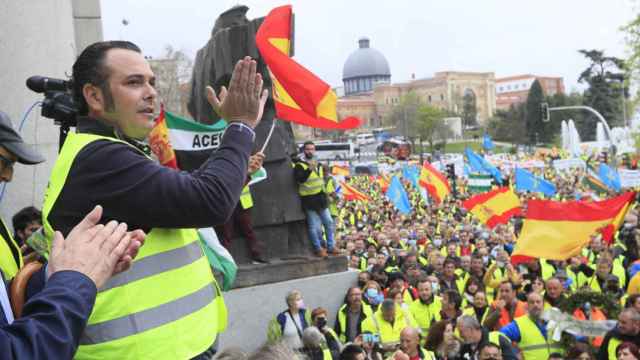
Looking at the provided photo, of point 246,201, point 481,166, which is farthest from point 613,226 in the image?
point 481,166

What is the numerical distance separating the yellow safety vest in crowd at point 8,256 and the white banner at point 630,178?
2191cm

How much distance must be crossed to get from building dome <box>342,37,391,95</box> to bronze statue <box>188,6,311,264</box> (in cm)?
12873

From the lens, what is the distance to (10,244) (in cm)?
233

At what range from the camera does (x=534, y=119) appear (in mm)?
93500

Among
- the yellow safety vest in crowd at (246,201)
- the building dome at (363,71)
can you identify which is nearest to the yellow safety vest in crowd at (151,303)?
the yellow safety vest in crowd at (246,201)

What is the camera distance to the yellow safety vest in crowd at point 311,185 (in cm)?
956

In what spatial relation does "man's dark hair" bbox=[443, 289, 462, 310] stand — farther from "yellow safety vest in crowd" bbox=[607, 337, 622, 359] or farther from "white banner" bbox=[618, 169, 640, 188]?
"white banner" bbox=[618, 169, 640, 188]

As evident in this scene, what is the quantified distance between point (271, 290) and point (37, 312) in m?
7.39

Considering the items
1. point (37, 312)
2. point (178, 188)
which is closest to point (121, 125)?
point (178, 188)

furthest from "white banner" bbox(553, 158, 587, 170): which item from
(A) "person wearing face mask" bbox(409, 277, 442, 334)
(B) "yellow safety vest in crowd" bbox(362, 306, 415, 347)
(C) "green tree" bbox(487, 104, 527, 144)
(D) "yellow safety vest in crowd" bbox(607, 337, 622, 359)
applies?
(C) "green tree" bbox(487, 104, 527, 144)

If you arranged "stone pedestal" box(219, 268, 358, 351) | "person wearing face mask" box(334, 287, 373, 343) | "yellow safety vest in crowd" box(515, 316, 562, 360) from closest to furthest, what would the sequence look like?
"yellow safety vest in crowd" box(515, 316, 562, 360) < "stone pedestal" box(219, 268, 358, 351) < "person wearing face mask" box(334, 287, 373, 343)

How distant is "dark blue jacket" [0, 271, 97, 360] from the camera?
4.36 ft

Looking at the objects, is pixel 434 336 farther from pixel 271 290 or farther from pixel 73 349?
pixel 73 349

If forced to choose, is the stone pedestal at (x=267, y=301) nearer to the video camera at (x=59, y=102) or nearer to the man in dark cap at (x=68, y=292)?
the video camera at (x=59, y=102)
